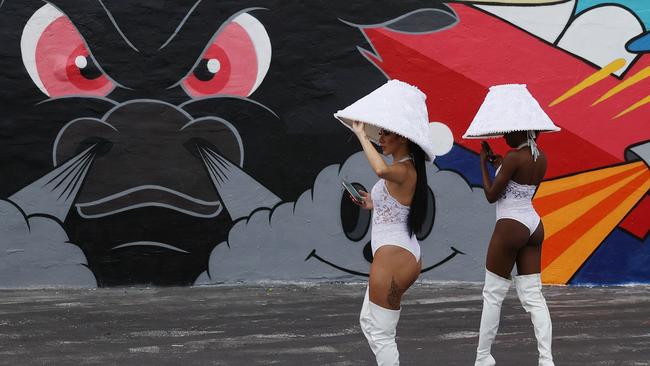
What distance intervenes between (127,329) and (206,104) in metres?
3.18

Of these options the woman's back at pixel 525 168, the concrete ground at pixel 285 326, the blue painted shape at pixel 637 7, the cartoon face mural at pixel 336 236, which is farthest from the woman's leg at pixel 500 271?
the blue painted shape at pixel 637 7

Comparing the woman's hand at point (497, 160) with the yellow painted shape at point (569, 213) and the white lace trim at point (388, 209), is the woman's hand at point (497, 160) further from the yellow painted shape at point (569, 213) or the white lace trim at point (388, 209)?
the yellow painted shape at point (569, 213)

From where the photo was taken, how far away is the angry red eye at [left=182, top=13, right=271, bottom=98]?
10.8 meters

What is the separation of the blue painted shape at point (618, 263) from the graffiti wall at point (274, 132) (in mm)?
16

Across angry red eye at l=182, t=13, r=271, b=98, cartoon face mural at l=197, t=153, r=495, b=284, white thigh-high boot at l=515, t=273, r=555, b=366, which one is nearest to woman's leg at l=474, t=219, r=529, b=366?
white thigh-high boot at l=515, t=273, r=555, b=366

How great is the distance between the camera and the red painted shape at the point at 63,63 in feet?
35.3

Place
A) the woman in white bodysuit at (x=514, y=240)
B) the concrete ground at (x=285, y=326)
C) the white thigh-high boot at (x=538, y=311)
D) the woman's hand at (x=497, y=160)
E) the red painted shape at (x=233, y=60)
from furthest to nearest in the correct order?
the red painted shape at (x=233, y=60) → the concrete ground at (x=285, y=326) → the woman's hand at (x=497, y=160) → the woman in white bodysuit at (x=514, y=240) → the white thigh-high boot at (x=538, y=311)

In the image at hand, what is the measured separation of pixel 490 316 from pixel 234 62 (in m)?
5.25

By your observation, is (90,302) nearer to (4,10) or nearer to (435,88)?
(4,10)

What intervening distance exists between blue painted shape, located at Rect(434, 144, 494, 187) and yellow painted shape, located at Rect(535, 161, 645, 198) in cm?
65

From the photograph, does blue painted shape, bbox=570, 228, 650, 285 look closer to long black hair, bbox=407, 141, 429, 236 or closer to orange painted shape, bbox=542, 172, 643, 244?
orange painted shape, bbox=542, 172, 643, 244

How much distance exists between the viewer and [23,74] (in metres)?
10.7

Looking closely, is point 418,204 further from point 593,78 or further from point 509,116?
point 593,78

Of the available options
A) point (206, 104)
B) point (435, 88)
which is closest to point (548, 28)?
point (435, 88)
